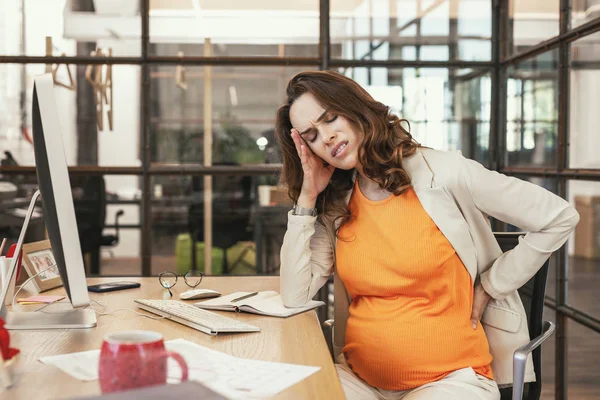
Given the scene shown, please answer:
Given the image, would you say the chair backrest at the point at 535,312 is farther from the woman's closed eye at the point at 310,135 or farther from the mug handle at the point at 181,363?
the mug handle at the point at 181,363

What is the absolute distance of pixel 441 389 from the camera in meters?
1.63

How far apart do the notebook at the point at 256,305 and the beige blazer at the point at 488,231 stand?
1.4 inches

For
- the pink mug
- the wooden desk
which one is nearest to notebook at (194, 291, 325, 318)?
the wooden desk

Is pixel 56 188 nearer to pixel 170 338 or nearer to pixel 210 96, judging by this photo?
pixel 170 338

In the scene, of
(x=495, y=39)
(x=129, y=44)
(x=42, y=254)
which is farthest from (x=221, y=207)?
(x=495, y=39)

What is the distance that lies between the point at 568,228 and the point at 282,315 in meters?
0.77

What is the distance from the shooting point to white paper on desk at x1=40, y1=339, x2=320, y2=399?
1124 mm

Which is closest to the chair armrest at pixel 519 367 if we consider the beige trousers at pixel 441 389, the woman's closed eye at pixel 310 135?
the beige trousers at pixel 441 389

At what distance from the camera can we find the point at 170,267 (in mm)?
3494

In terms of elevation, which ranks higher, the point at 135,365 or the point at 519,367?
the point at 135,365

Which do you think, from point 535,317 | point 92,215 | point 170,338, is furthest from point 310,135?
point 92,215

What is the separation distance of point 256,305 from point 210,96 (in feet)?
5.95

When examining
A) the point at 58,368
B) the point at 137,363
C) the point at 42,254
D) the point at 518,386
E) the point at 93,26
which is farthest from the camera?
the point at 93,26

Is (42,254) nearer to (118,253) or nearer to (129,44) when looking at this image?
(118,253)
